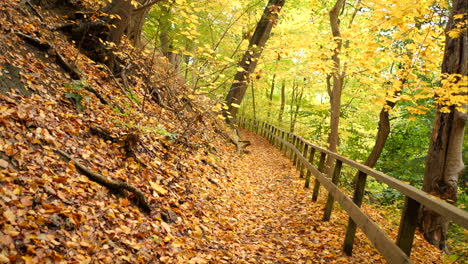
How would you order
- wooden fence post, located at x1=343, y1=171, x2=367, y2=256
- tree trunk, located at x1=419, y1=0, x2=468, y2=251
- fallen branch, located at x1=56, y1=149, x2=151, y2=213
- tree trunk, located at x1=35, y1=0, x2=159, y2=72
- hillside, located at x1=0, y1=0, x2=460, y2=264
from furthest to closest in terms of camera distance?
tree trunk, located at x1=35, y1=0, x2=159, y2=72 < tree trunk, located at x1=419, y1=0, x2=468, y2=251 < wooden fence post, located at x1=343, y1=171, x2=367, y2=256 < fallen branch, located at x1=56, y1=149, x2=151, y2=213 < hillside, located at x1=0, y1=0, x2=460, y2=264

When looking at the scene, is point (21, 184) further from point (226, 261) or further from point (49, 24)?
point (49, 24)

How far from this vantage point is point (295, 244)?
15.4ft

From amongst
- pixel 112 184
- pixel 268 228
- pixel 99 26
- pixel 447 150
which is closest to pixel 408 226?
pixel 268 228

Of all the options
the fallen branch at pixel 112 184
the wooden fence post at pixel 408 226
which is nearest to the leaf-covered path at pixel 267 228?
the fallen branch at pixel 112 184

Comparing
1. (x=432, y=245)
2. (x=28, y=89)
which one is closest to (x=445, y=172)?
(x=432, y=245)

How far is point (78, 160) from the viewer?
3.98 meters

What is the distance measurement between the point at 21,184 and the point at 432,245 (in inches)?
255

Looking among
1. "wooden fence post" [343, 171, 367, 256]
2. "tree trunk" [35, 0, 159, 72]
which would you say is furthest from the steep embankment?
"wooden fence post" [343, 171, 367, 256]

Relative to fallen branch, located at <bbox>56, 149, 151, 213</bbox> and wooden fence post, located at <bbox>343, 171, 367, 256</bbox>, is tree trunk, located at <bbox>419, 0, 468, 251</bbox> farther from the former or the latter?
fallen branch, located at <bbox>56, 149, 151, 213</bbox>

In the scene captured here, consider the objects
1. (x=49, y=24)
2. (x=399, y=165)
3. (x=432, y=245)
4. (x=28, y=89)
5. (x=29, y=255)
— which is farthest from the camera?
(x=399, y=165)

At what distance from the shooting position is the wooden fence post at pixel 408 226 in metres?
2.91

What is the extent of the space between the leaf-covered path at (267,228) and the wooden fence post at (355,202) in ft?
0.37

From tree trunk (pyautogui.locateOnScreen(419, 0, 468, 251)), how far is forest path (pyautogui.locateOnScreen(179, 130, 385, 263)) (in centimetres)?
170

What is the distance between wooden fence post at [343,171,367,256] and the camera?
408 centimetres
